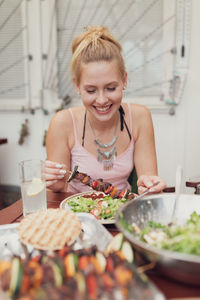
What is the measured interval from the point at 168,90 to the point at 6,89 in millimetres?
2231

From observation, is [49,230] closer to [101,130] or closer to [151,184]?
[151,184]

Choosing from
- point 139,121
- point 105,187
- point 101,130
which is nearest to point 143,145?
point 139,121

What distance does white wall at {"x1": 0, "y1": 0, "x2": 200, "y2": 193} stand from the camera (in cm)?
349

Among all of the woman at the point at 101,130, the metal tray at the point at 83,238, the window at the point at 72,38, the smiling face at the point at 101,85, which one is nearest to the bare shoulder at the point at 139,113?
the woman at the point at 101,130

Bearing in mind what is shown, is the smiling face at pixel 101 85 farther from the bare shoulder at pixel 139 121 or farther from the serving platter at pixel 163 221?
the serving platter at pixel 163 221

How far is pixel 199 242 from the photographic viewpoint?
0.76 metres

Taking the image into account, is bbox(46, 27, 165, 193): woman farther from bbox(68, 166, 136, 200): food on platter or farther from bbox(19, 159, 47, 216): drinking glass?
bbox(19, 159, 47, 216): drinking glass

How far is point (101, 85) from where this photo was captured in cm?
164

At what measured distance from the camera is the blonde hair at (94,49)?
167cm

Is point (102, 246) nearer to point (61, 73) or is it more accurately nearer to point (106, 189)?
point (106, 189)

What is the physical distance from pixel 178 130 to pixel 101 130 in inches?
76.1

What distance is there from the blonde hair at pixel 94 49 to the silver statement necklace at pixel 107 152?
0.44 metres

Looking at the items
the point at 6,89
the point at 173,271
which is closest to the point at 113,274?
the point at 173,271

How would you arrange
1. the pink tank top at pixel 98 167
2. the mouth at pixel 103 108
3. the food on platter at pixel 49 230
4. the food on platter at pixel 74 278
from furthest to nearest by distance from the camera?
the pink tank top at pixel 98 167, the mouth at pixel 103 108, the food on platter at pixel 49 230, the food on platter at pixel 74 278
